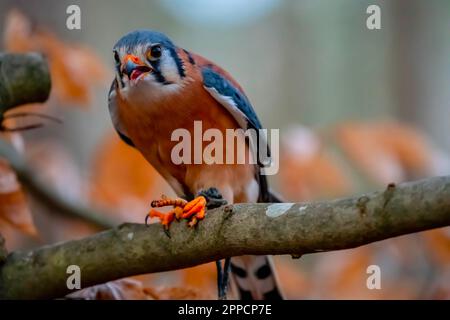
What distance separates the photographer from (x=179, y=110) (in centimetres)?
268

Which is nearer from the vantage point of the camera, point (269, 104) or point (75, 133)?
point (75, 133)

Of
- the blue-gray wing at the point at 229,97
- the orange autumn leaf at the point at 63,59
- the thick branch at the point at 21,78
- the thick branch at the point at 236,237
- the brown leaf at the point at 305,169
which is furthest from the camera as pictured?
the brown leaf at the point at 305,169

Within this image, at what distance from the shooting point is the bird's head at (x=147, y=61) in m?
2.45

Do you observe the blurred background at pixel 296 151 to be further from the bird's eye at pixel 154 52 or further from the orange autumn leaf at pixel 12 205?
the bird's eye at pixel 154 52

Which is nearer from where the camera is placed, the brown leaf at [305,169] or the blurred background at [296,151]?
the blurred background at [296,151]

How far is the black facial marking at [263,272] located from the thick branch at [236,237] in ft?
3.10

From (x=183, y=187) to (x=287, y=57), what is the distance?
6550 millimetres

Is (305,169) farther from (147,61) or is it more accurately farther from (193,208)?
(193,208)

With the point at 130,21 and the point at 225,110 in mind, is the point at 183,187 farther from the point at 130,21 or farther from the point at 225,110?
the point at 130,21

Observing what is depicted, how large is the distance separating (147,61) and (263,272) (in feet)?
3.70

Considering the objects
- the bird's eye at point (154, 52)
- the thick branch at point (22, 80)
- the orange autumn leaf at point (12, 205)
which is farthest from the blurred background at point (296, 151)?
the bird's eye at point (154, 52)
